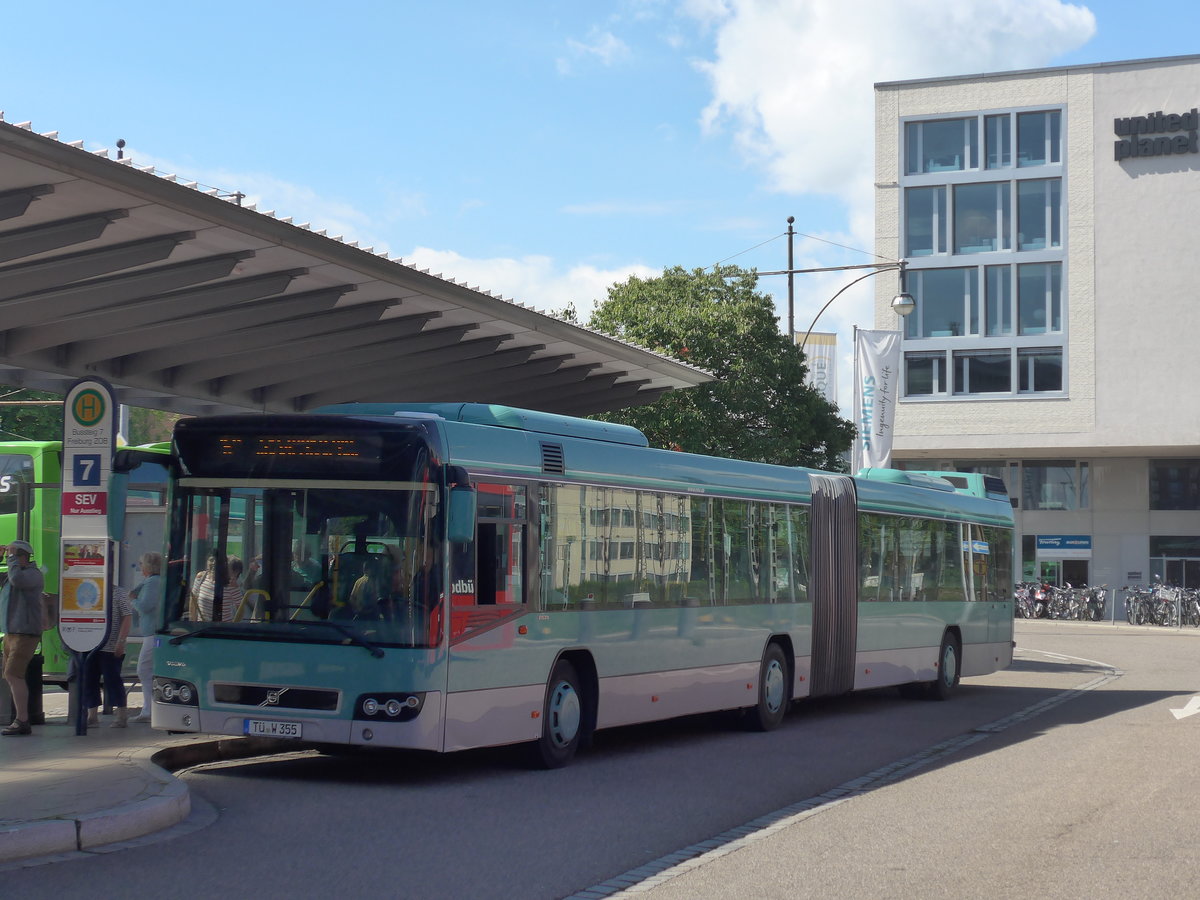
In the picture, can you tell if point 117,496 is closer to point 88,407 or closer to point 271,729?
point 88,407

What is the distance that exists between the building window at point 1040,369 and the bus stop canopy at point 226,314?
36.1 meters

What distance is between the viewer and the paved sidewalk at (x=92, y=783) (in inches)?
317

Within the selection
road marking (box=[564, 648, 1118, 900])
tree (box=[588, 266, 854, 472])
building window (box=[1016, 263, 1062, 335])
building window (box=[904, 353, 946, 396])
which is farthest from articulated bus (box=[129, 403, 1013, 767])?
building window (box=[1016, 263, 1062, 335])

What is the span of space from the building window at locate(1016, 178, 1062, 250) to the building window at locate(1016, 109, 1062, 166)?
77 cm

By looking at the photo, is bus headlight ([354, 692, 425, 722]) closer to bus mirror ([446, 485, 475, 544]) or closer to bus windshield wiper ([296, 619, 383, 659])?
bus windshield wiper ([296, 619, 383, 659])

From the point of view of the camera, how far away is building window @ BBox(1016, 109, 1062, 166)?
54.1 m

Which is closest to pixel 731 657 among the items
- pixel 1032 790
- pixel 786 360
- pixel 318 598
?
pixel 1032 790

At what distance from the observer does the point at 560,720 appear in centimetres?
1209

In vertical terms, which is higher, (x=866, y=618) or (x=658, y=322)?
(x=658, y=322)

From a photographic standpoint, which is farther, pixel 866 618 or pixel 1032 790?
pixel 866 618

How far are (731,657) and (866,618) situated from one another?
3.68m

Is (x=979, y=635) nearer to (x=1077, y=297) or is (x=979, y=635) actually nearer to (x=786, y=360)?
(x=786, y=360)

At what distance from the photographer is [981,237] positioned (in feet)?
181

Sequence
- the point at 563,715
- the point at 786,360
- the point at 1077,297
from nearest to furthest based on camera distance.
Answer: the point at 563,715, the point at 786,360, the point at 1077,297
